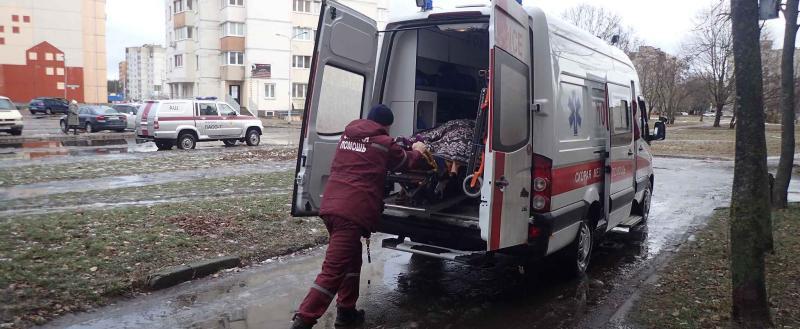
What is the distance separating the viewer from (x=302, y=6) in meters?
60.1

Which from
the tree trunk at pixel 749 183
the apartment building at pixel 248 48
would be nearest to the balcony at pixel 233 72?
the apartment building at pixel 248 48

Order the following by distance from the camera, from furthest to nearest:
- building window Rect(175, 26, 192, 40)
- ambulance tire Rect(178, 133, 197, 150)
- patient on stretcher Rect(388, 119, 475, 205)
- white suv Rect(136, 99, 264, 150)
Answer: building window Rect(175, 26, 192, 40)
ambulance tire Rect(178, 133, 197, 150)
white suv Rect(136, 99, 264, 150)
patient on stretcher Rect(388, 119, 475, 205)

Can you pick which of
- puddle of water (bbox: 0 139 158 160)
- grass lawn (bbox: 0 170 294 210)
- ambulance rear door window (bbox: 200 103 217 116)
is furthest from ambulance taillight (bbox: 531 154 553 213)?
ambulance rear door window (bbox: 200 103 217 116)

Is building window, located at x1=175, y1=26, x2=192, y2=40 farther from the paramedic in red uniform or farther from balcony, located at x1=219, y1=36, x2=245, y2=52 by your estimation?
the paramedic in red uniform

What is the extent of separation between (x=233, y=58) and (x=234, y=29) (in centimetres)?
274

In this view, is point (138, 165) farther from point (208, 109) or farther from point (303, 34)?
point (303, 34)

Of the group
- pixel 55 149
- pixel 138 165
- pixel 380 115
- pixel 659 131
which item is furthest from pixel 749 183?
pixel 55 149

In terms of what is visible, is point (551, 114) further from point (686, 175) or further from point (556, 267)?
Answer: point (686, 175)

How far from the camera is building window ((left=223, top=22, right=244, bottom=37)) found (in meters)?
57.0

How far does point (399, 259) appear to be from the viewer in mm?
7277

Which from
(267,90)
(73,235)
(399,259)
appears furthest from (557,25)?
(267,90)

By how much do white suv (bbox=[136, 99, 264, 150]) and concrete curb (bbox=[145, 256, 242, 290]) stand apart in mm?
16001

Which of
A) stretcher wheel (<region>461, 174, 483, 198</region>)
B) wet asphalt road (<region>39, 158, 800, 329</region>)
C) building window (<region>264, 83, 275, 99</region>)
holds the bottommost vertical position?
wet asphalt road (<region>39, 158, 800, 329</region>)

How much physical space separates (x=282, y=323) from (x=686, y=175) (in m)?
15.4
